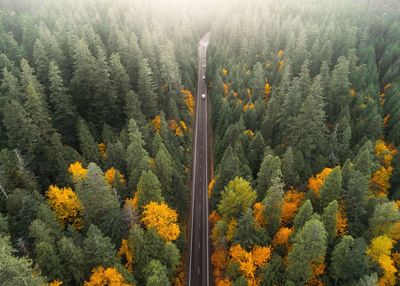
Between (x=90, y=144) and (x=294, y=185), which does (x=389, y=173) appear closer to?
(x=294, y=185)

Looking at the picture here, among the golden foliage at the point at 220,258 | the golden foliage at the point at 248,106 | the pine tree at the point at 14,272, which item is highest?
the pine tree at the point at 14,272

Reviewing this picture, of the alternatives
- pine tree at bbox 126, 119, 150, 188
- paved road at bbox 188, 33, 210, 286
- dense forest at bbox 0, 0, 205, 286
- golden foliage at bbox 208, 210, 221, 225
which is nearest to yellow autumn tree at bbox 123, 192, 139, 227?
dense forest at bbox 0, 0, 205, 286

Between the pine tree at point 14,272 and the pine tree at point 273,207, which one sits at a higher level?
the pine tree at point 14,272

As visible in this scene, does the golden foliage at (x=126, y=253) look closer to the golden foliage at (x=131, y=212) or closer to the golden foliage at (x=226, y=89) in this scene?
the golden foliage at (x=131, y=212)

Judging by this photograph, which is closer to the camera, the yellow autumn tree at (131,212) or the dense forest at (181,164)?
the dense forest at (181,164)

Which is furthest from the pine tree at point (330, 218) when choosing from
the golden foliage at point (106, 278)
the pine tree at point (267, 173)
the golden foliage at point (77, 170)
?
the golden foliage at point (77, 170)

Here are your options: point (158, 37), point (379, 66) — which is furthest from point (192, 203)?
point (379, 66)
